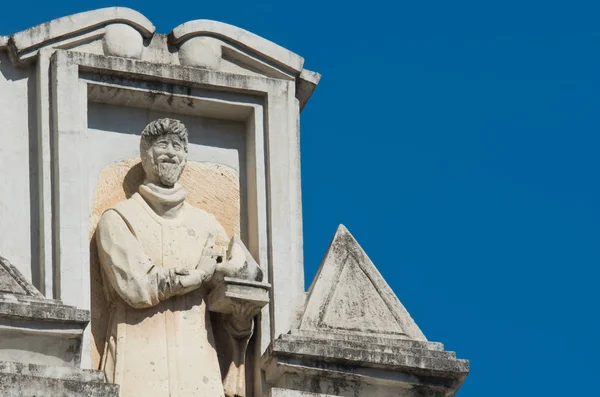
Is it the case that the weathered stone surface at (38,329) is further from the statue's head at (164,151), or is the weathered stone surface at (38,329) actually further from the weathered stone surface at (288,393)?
the statue's head at (164,151)

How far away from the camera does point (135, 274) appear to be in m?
24.7

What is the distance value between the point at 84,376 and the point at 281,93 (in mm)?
3296

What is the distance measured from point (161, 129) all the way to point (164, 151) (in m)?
0.17

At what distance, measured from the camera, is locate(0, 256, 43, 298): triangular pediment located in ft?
78.4

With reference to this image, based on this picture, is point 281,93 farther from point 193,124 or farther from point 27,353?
point 27,353

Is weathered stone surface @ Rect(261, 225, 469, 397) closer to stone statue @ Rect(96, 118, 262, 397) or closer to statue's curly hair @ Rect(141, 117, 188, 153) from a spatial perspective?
stone statue @ Rect(96, 118, 262, 397)

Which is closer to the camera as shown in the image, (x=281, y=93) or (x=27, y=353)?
(x=27, y=353)

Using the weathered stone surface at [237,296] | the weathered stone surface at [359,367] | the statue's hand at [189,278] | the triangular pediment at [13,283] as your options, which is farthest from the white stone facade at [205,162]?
the statue's hand at [189,278]

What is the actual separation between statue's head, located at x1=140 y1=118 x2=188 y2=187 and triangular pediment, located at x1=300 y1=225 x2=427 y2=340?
1261mm

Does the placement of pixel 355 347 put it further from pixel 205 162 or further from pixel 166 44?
pixel 166 44

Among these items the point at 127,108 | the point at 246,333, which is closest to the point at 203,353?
the point at 246,333

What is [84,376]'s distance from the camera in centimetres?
2367

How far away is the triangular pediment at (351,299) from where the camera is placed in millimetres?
25062

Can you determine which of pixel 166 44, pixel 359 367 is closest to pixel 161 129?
pixel 166 44
